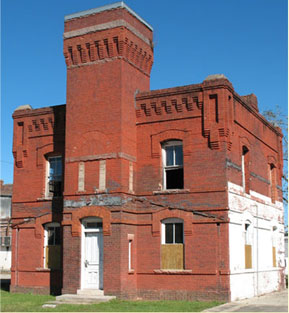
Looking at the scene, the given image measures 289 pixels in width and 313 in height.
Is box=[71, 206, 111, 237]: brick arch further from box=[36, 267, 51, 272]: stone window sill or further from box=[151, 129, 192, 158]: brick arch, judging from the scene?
box=[151, 129, 192, 158]: brick arch

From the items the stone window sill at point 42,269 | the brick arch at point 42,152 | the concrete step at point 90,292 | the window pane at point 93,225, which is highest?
the brick arch at point 42,152

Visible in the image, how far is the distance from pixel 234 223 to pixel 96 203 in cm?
527

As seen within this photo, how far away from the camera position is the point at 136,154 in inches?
819

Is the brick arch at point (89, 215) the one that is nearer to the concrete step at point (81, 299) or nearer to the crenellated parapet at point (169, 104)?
the concrete step at point (81, 299)

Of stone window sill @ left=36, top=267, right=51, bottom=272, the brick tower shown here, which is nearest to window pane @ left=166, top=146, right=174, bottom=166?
the brick tower

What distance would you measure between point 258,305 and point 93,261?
20.4ft

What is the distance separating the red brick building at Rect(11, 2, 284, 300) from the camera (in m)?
19.0

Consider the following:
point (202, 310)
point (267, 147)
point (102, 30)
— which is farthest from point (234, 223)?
point (102, 30)

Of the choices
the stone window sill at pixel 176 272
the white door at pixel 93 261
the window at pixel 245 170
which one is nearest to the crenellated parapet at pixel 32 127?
the white door at pixel 93 261

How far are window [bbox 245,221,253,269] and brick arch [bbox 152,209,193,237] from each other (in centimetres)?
305

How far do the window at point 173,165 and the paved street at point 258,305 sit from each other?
→ 4924mm

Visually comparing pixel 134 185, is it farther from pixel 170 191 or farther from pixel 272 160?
pixel 272 160

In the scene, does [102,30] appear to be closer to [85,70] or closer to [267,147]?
[85,70]

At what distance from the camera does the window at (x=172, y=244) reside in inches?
758
